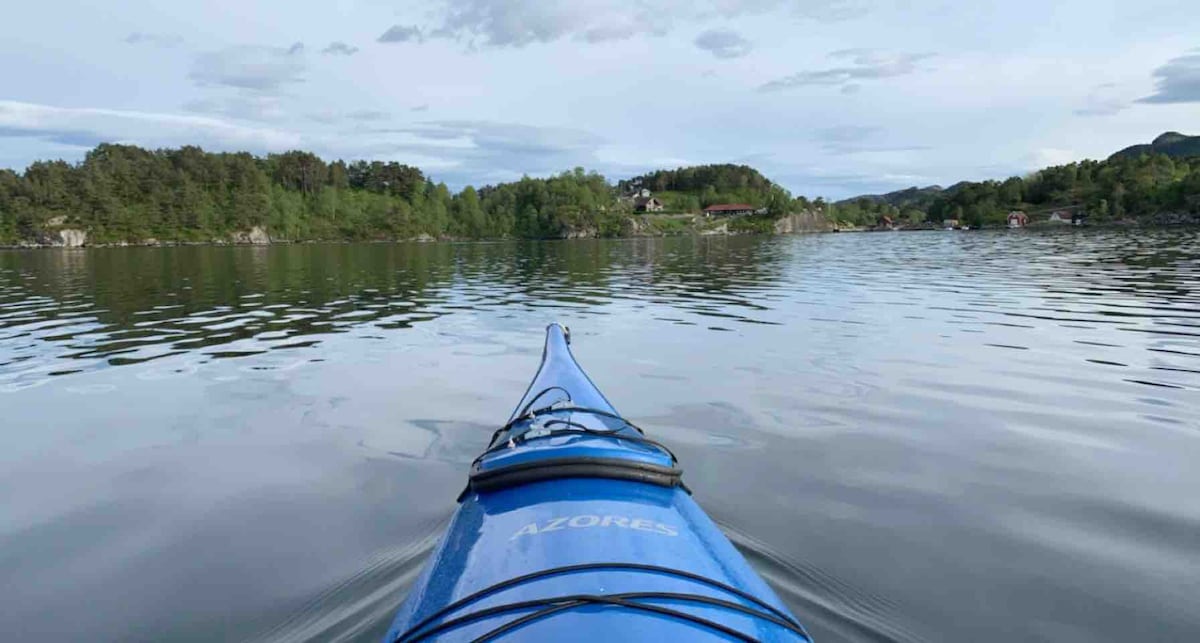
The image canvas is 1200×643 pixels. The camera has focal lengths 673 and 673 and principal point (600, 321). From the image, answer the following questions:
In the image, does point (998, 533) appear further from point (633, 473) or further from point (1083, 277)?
point (1083, 277)

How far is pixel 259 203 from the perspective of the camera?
160625 millimetres

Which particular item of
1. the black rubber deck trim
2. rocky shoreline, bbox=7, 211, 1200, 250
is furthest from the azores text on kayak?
rocky shoreline, bbox=7, 211, 1200, 250

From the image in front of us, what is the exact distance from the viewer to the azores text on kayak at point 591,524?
325 cm

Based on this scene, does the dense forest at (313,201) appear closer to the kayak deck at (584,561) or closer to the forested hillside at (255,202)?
the forested hillside at (255,202)

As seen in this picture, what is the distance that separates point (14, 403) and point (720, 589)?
488 inches

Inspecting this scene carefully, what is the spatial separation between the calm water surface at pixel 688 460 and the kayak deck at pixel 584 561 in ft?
5.07

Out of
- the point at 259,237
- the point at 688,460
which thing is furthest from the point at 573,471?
the point at 259,237

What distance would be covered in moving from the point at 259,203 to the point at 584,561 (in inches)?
7080

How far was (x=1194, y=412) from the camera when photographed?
29.7 ft

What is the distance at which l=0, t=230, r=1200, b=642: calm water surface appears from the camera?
490 cm

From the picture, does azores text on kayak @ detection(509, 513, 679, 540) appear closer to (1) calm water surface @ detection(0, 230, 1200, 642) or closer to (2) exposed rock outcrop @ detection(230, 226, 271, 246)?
(1) calm water surface @ detection(0, 230, 1200, 642)

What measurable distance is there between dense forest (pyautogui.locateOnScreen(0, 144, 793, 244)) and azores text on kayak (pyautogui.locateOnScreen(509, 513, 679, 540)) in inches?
6460

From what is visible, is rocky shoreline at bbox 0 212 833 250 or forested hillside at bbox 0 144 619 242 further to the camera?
forested hillside at bbox 0 144 619 242

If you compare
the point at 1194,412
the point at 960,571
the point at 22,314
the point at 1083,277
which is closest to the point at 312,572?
the point at 960,571
